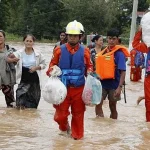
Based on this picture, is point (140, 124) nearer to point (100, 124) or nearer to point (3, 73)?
point (100, 124)

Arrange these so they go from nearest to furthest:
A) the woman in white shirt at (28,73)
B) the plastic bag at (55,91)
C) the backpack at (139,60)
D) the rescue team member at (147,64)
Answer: the plastic bag at (55,91), the rescue team member at (147,64), the woman in white shirt at (28,73), the backpack at (139,60)

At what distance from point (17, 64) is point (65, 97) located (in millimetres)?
2852

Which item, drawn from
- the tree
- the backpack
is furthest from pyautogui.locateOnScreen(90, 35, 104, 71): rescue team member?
the tree

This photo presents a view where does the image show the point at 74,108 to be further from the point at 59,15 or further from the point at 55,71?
the point at 59,15

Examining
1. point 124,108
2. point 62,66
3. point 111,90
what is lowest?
point 124,108

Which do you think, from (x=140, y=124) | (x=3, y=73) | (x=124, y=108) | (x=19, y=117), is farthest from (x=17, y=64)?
(x=124, y=108)

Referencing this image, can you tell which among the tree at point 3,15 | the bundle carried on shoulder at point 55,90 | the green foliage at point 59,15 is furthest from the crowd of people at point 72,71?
the tree at point 3,15

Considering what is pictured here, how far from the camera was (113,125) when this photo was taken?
27.1 feet

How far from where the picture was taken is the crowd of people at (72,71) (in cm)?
665

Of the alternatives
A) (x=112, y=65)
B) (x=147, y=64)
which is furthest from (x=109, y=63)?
(x=147, y=64)

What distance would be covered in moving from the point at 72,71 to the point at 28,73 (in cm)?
287

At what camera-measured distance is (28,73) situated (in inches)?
370

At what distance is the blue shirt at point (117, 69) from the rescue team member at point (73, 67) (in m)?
1.65

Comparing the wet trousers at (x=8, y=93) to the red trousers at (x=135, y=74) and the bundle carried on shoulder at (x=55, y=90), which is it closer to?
the bundle carried on shoulder at (x=55, y=90)
